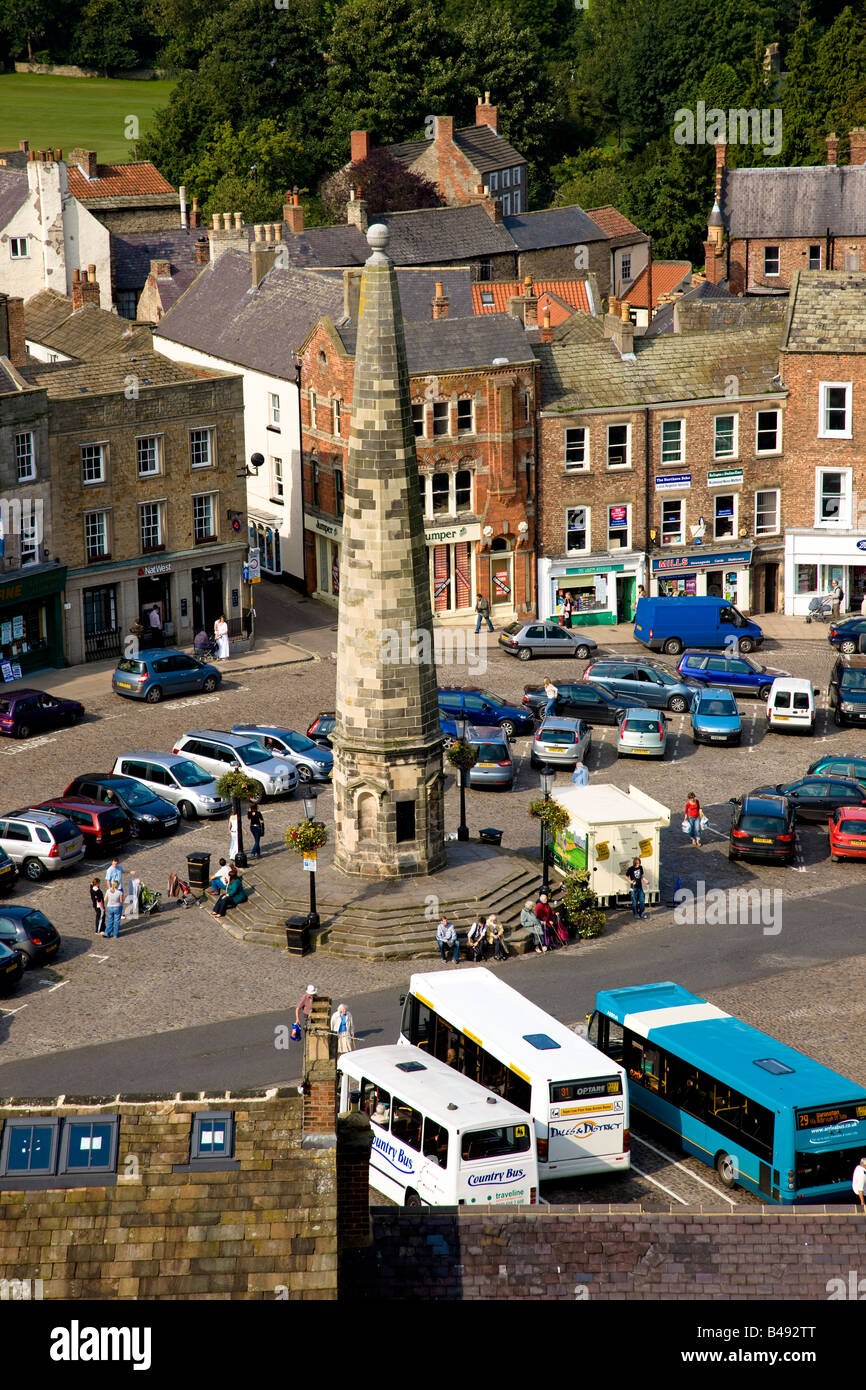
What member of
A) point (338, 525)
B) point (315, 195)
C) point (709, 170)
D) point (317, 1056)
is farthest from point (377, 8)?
point (317, 1056)

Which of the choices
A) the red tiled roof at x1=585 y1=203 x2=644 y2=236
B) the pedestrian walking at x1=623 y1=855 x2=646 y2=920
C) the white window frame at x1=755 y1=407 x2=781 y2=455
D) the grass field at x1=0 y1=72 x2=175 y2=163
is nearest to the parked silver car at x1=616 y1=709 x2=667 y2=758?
the pedestrian walking at x1=623 y1=855 x2=646 y2=920

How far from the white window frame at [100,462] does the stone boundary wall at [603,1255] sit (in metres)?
46.3

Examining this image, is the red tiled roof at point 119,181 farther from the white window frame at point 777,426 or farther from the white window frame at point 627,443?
the white window frame at point 777,426

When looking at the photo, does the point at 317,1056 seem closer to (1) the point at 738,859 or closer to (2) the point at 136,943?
(2) the point at 136,943

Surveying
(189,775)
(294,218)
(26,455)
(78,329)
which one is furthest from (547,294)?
(189,775)

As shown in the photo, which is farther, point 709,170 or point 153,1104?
point 709,170

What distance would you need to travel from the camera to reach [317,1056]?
29844 millimetres

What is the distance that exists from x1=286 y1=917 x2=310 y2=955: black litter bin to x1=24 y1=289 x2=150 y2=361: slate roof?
36.6m

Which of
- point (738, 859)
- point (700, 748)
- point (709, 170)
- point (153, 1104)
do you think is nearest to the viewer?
point (153, 1104)

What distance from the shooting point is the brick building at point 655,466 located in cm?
7900

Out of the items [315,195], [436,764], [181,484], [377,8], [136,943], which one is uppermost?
[377,8]

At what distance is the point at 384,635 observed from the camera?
51.7 m

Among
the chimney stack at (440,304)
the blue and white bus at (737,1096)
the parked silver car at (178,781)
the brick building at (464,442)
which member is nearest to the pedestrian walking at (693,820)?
the parked silver car at (178,781)

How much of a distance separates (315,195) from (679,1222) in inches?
4282
